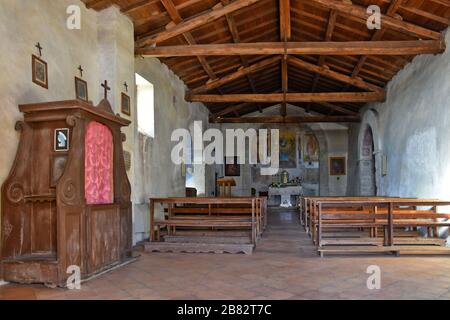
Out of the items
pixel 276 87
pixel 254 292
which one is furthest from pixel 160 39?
pixel 276 87

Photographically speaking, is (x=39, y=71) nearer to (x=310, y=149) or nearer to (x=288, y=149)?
(x=288, y=149)

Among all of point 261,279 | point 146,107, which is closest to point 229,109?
point 146,107

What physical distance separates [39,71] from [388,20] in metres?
5.74

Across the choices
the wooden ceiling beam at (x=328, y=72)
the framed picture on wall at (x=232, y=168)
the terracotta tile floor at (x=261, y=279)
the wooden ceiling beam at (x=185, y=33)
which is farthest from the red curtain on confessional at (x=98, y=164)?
the framed picture on wall at (x=232, y=168)

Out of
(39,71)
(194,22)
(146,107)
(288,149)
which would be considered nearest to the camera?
(39,71)

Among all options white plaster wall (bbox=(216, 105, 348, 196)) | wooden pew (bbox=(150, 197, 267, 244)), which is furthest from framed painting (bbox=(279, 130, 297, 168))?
wooden pew (bbox=(150, 197, 267, 244))

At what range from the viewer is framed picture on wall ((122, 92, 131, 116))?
270 inches

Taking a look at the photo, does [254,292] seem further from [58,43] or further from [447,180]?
[447,180]

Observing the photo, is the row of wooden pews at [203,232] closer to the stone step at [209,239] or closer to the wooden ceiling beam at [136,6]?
the stone step at [209,239]

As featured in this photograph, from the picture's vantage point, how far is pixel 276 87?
14641 millimetres

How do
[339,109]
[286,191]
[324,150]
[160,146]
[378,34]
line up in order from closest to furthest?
1. [378,34]
2. [160,146]
3. [339,109]
4. [286,191]
5. [324,150]

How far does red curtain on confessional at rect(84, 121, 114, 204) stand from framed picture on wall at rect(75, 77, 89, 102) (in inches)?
41.9

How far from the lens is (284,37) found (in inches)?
320
